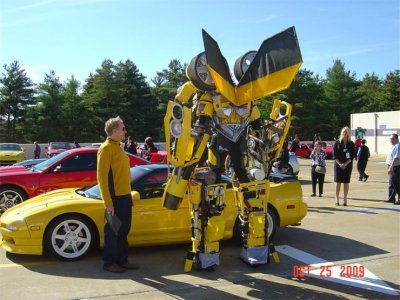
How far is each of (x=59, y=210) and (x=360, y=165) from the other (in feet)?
43.4

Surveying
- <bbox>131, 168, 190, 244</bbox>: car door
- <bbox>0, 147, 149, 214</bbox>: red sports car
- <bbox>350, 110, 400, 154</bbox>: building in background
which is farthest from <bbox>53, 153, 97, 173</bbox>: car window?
<bbox>350, 110, 400, 154</bbox>: building in background

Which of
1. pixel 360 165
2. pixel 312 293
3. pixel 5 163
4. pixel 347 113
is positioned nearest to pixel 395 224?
pixel 312 293

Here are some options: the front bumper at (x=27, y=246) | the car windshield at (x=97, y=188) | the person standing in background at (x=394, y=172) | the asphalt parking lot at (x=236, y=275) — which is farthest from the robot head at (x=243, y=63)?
the person standing in background at (x=394, y=172)

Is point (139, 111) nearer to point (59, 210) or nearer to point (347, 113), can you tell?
point (347, 113)

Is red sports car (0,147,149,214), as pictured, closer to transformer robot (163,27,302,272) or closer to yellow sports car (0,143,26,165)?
transformer robot (163,27,302,272)

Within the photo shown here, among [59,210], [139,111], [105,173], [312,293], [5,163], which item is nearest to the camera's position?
[312,293]

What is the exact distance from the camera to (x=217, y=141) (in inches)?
213

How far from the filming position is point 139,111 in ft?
187

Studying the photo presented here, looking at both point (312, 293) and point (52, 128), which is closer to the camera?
point (312, 293)

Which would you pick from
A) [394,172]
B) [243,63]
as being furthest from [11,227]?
[394,172]

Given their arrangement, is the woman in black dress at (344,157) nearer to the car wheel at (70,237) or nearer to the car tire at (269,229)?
the car tire at (269,229)

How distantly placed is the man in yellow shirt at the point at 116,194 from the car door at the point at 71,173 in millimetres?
4106

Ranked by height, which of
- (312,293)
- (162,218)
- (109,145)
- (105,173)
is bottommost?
(312,293)

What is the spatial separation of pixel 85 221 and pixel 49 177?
369 centimetres
